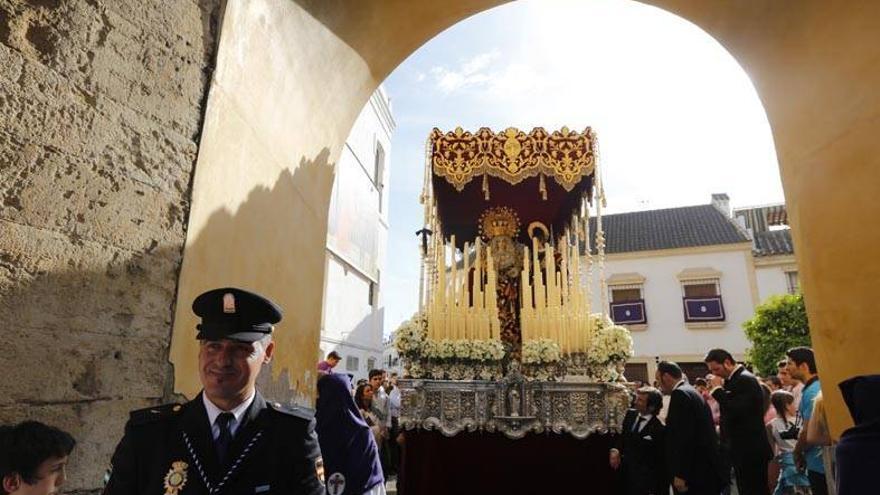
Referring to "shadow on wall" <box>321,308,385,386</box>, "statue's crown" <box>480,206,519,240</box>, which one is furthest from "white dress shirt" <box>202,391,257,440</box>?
"shadow on wall" <box>321,308,385,386</box>

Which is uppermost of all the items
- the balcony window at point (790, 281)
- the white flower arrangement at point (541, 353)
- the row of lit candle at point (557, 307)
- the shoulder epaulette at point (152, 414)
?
the balcony window at point (790, 281)

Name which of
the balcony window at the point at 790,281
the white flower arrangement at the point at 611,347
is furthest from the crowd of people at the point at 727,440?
the balcony window at the point at 790,281

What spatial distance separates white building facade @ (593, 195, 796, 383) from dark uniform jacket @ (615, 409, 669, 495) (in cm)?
1389

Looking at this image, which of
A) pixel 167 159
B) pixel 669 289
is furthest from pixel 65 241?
pixel 669 289

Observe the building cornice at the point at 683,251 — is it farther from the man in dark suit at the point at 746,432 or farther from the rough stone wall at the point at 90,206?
the rough stone wall at the point at 90,206

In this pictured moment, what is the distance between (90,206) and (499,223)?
5.62m

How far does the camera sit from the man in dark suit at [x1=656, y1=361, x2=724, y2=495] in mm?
3951

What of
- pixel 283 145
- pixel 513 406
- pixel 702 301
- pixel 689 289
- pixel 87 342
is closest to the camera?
pixel 87 342

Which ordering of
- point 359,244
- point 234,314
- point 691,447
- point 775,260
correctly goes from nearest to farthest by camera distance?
1. point 234,314
2. point 691,447
3. point 359,244
4. point 775,260

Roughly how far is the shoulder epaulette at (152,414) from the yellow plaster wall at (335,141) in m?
0.79

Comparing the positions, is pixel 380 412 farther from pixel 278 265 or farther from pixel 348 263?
pixel 348 263

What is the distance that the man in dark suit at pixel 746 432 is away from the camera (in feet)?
14.2

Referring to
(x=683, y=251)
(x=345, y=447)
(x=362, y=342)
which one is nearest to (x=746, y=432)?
(x=345, y=447)

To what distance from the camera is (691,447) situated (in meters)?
4.03
